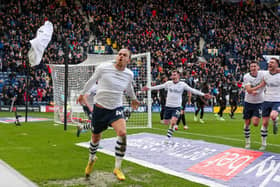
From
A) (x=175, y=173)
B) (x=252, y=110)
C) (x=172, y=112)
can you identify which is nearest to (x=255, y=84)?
(x=252, y=110)

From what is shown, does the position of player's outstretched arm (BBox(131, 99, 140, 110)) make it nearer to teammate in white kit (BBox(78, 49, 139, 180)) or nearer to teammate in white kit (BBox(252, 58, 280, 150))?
teammate in white kit (BBox(78, 49, 139, 180))

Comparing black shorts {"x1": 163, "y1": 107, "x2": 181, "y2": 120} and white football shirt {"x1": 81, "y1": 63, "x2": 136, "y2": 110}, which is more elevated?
white football shirt {"x1": 81, "y1": 63, "x2": 136, "y2": 110}

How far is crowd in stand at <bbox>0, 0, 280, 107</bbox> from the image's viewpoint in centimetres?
2958

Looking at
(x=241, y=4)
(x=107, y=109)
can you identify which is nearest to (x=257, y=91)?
(x=107, y=109)

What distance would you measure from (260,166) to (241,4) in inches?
1713

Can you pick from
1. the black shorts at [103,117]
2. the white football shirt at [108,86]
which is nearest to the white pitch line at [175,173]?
the black shorts at [103,117]

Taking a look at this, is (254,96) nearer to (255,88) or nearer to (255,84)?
(255,84)

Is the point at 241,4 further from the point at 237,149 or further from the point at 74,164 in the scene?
the point at 74,164

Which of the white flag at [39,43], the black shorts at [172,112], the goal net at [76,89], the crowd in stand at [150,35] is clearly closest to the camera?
the black shorts at [172,112]

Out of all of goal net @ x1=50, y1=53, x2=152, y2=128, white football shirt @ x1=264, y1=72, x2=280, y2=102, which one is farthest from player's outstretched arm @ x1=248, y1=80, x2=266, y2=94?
goal net @ x1=50, y1=53, x2=152, y2=128

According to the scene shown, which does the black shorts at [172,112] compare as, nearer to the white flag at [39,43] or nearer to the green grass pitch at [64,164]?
the green grass pitch at [64,164]

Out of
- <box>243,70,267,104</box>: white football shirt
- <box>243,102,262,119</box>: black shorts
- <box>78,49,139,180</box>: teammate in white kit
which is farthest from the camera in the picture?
<box>243,102,262,119</box>: black shorts

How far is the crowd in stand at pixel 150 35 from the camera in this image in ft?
97.0

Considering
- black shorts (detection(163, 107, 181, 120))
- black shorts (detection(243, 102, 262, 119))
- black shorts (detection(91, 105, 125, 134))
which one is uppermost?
black shorts (detection(91, 105, 125, 134))
